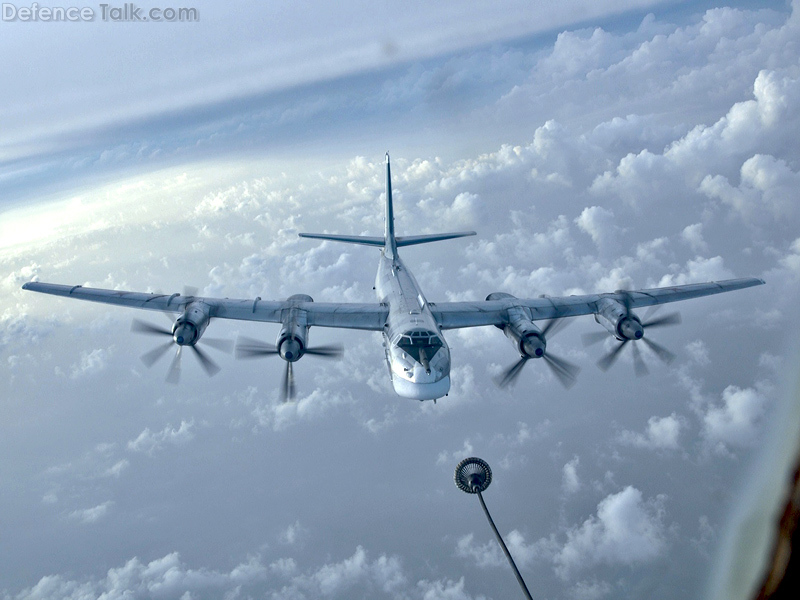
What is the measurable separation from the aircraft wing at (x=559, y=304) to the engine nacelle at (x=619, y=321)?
98cm

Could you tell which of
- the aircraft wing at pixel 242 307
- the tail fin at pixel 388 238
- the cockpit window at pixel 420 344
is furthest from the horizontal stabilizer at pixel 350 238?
the cockpit window at pixel 420 344

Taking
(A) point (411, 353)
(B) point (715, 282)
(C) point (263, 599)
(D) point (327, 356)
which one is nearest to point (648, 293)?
(B) point (715, 282)

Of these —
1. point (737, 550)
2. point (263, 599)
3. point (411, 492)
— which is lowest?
point (737, 550)

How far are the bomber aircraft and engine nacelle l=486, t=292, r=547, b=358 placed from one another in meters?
0.08

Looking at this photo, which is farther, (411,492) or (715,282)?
(411,492)

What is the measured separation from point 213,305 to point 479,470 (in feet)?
87.4

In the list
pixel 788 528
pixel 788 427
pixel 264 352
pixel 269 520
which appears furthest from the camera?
pixel 269 520

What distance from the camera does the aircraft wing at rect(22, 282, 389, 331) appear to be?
127ft

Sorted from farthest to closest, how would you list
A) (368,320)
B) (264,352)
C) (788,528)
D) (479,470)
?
(368,320) → (264,352) → (479,470) → (788,528)

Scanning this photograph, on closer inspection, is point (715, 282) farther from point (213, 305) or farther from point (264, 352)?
point (213, 305)

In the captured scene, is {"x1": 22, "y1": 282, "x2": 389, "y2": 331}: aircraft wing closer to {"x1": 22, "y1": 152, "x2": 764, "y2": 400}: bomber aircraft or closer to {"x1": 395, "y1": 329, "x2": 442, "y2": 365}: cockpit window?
{"x1": 22, "y1": 152, "x2": 764, "y2": 400}: bomber aircraft

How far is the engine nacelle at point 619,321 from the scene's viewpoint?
35.9 meters

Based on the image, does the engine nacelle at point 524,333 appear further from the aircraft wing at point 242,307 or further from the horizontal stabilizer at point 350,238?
the horizontal stabilizer at point 350,238

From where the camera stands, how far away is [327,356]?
32969 millimetres
